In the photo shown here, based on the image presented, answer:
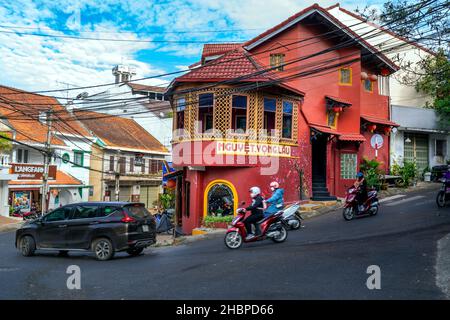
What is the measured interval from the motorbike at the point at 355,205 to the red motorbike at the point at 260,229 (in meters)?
3.98

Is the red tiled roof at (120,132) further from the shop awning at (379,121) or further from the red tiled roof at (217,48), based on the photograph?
the shop awning at (379,121)

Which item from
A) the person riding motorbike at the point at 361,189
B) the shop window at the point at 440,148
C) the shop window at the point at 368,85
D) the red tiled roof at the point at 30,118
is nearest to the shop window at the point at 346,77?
the shop window at the point at 368,85

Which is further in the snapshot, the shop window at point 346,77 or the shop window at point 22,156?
the shop window at point 22,156

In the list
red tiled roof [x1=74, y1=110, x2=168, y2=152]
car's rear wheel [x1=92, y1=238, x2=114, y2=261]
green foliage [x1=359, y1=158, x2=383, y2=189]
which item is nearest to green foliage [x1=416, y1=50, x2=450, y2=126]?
green foliage [x1=359, y1=158, x2=383, y2=189]

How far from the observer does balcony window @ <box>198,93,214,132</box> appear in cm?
1878

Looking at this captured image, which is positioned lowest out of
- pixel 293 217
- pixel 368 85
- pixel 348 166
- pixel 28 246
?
pixel 28 246

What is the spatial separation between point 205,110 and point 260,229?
880 centimetres

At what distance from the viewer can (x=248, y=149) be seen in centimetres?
1856

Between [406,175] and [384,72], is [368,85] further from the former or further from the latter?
[406,175]

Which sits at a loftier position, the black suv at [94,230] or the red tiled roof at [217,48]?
the red tiled roof at [217,48]

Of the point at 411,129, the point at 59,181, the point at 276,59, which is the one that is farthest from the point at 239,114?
the point at 59,181

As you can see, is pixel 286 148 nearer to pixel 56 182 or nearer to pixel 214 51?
pixel 214 51

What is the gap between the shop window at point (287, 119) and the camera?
64.9 feet
